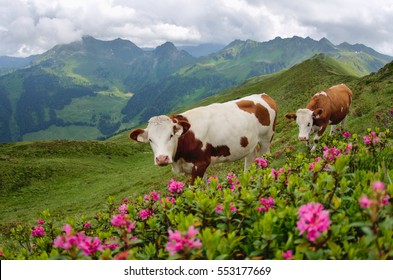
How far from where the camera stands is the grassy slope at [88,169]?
24.8m

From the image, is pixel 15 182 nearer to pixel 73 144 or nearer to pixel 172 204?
pixel 73 144

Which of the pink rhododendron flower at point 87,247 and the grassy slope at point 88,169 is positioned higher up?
the pink rhododendron flower at point 87,247

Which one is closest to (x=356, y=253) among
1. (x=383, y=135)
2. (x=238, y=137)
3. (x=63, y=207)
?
(x=383, y=135)

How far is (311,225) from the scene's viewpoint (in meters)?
2.95

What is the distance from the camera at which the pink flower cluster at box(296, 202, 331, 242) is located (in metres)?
→ 2.91

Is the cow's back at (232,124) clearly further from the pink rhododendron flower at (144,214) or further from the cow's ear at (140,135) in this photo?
the pink rhododendron flower at (144,214)

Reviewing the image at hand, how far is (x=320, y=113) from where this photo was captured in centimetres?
1691

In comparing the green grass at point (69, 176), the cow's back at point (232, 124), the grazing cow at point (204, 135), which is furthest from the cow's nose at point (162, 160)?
the green grass at point (69, 176)

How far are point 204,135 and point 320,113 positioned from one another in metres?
8.21

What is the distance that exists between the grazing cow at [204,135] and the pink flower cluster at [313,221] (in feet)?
22.5

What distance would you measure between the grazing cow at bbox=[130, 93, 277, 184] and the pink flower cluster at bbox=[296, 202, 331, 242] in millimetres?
6851

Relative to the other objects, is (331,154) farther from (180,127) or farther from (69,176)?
(69,176)

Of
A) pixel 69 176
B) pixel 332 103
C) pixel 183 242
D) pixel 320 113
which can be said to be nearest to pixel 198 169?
pixel 183 242

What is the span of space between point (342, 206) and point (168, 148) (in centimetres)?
652
